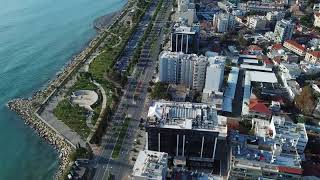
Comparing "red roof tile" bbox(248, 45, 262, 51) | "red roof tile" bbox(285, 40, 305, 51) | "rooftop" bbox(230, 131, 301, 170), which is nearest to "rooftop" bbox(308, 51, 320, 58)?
"red roof tile" bbox(285, 40, 305, 51)

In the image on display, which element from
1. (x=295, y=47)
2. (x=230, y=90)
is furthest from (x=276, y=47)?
(x=230, y=90)

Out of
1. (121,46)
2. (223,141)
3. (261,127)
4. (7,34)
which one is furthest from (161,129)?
(7,34)

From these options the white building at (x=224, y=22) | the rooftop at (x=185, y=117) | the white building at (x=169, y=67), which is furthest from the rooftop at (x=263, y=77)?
the white building at (x=224, y=22)

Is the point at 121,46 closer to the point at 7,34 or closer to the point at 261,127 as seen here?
the point at 7,34

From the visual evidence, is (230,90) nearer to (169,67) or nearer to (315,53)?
(169,67)

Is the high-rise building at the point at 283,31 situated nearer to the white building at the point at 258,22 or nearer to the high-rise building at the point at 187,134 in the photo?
the white building at the point at 258,22

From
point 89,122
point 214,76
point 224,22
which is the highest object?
point 224,22
